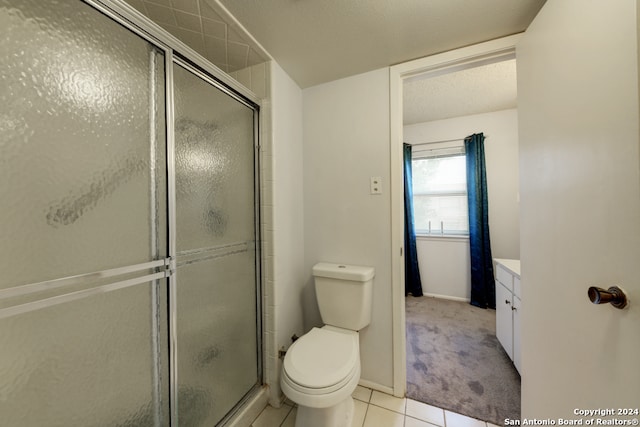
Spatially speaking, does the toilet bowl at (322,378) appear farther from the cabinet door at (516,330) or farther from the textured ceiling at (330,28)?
the textured ceiling at (330,28)

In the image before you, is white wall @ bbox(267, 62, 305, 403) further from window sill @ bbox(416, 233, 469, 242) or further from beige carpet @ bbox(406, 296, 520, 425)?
window sill @ bbox(416, 233, 469, 242)

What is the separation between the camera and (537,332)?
993 millimetres

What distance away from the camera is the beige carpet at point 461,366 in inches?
53.4

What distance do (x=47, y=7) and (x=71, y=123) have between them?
314 millimetres

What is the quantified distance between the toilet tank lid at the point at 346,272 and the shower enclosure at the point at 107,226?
615 millimetres

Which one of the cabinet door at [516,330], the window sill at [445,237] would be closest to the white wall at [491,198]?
the window sill at [445,237]

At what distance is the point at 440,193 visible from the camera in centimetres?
304

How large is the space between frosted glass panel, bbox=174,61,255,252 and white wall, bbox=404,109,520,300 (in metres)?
2.56

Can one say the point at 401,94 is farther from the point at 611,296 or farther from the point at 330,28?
the point at 611,296

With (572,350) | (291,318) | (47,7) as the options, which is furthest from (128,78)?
(572,350)

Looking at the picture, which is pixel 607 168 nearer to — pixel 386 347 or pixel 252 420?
pixel 386 347

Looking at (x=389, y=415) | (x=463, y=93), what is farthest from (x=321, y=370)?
(x=463, y=93)

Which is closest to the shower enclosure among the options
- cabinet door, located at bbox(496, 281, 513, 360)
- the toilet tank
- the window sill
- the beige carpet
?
the toilet tank

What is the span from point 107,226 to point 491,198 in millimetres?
3443
